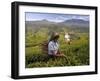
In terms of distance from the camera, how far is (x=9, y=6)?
1291mm

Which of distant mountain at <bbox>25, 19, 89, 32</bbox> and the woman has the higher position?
distant mountain at <bbox>25, 19, 89, 32</bbox>

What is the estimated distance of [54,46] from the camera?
1.34m

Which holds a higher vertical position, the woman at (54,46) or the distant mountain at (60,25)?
the distant mountain at (60,25)

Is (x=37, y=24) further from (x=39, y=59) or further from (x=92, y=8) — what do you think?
(x=92, y=8)

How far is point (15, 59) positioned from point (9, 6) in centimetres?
24

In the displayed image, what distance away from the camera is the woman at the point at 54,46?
1.33 metres

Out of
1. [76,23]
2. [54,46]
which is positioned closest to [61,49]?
[54,46]

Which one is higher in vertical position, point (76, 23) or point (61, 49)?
point (76, 23)

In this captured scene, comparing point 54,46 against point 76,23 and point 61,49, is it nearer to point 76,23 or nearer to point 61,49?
point 61,49

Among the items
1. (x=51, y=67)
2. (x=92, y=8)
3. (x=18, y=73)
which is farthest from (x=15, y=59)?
(x=92, y=8)

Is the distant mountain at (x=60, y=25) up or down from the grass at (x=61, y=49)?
up

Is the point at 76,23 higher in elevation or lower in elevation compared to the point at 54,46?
higher

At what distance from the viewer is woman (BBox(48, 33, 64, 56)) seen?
133 centimetres

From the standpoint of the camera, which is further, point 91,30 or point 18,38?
point 91,30
